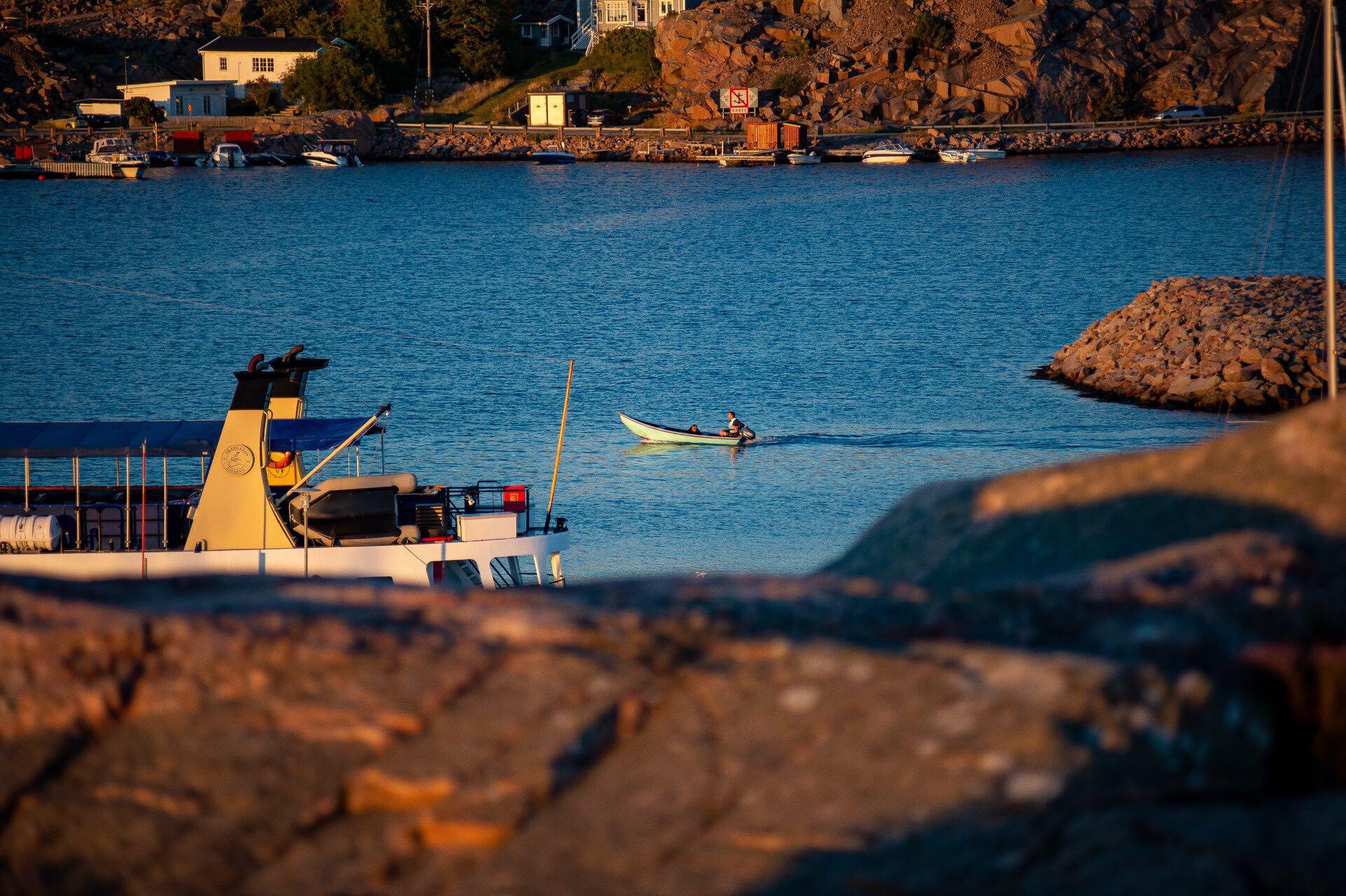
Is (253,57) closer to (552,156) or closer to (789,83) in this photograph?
(552,156)

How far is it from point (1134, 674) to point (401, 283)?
89.8 m

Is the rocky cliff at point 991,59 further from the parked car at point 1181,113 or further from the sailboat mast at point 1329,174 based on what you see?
the sailboat mast at point 1329,174

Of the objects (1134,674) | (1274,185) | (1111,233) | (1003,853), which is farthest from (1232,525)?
(1274,185)

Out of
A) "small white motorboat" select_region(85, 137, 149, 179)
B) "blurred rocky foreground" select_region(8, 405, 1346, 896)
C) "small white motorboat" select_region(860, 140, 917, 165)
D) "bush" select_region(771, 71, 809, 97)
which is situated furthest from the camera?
"bush" select_region(771, 71, 809, 97)

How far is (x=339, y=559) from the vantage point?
91.5 feet

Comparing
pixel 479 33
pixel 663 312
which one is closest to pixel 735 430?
pixel 663 312

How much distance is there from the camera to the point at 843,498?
1596 inches

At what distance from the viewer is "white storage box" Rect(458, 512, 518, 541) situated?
28031 mm

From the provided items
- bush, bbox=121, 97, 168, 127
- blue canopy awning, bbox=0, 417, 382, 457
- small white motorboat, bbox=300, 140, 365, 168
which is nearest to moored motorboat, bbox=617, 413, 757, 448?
blue canopy awning, bbox=0, 417, 382, 457

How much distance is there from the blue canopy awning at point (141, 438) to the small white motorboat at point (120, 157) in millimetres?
141305

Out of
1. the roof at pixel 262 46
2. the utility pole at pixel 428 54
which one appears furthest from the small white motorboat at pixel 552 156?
the roof at pixel 262 46

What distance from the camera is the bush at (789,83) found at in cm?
16750

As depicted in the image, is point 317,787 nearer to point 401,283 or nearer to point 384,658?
point 384,658

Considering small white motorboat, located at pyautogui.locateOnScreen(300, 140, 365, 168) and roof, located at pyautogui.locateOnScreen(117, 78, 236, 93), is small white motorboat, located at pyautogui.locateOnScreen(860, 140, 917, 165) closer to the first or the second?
small white motorboat, located at pyautogui.locateOnScreen(300, 140, 365, 168)
